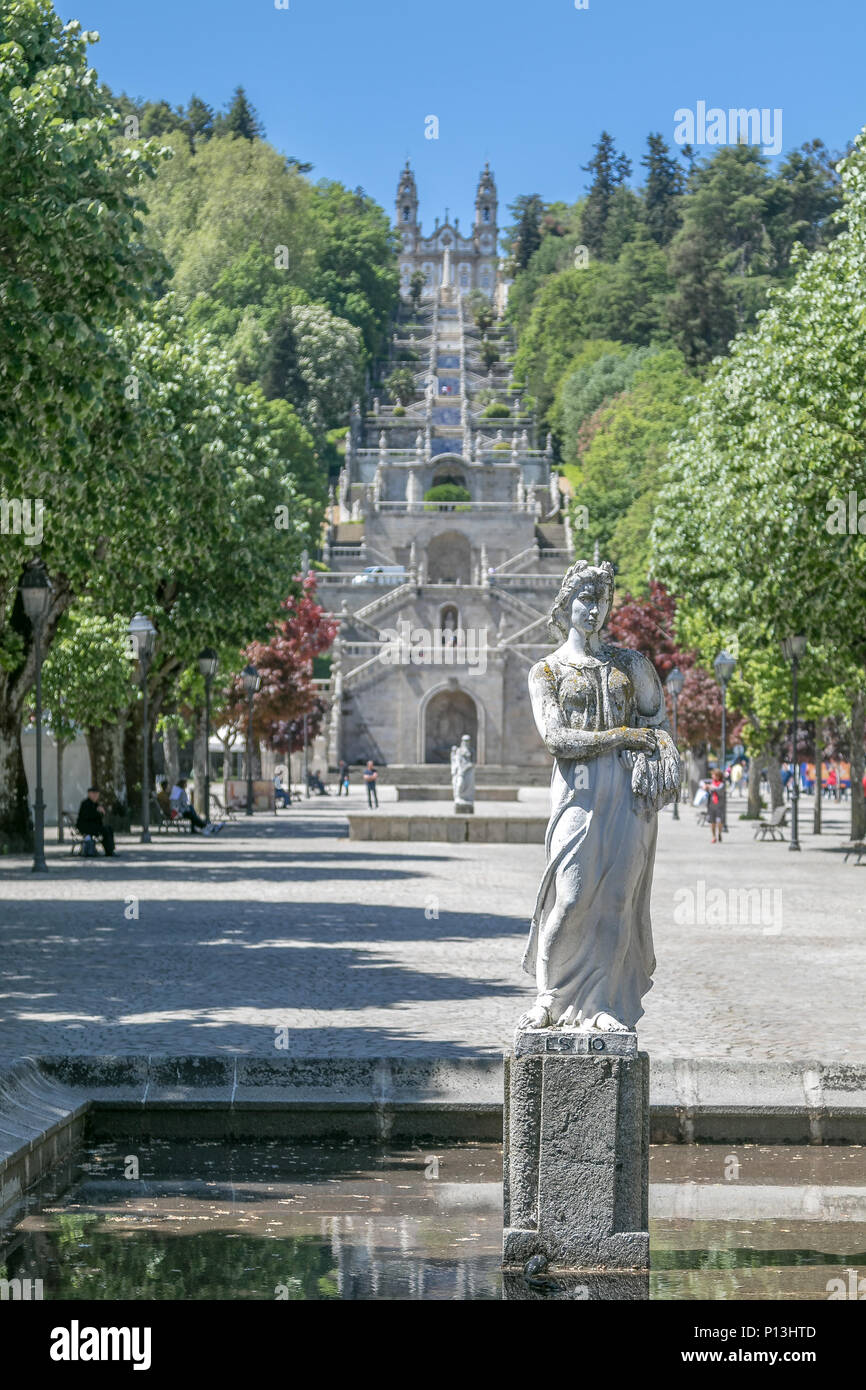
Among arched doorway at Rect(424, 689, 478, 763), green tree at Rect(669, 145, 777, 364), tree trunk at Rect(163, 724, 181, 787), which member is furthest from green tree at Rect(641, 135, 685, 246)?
tree trunk at Rect(163, 724, 181, 787)

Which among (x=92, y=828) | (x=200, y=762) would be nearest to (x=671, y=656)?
(x=200, y=762)

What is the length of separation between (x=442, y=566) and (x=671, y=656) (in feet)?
180

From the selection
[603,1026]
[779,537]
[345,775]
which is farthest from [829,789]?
[603,1026]

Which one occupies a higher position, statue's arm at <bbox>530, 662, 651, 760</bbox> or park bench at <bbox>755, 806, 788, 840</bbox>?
statue's arm at <bbox>530, 662, 651, 760</bbox>

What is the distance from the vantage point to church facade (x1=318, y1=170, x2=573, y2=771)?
298ft

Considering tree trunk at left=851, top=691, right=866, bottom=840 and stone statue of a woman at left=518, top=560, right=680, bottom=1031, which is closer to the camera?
stone statue of a woman at left=518, top=560, right=680, bottom=1031

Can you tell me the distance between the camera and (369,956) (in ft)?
55.9

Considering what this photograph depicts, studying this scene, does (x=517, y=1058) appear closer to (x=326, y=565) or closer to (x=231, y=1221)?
(x=231, y=1221)

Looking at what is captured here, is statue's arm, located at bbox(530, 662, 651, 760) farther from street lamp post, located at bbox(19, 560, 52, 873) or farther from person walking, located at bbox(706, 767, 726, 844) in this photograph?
person walking, located at bbox(706, 767, 726, 844)

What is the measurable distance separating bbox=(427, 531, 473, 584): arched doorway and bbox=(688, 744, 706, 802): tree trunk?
48.6m

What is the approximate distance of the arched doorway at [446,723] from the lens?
92.2 meters

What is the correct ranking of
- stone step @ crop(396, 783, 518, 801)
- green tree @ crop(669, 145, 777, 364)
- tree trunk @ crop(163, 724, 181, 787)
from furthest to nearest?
green tree @ crop(669, 145, 777, 364) < stone step @ crop(396, 783, 518, 801) < tree trunk @ crop(163, 724, 181, 787)

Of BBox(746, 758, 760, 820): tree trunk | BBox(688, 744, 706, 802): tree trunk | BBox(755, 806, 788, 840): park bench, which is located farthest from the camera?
BBox(688, 744, 706, 802): tree trunk
